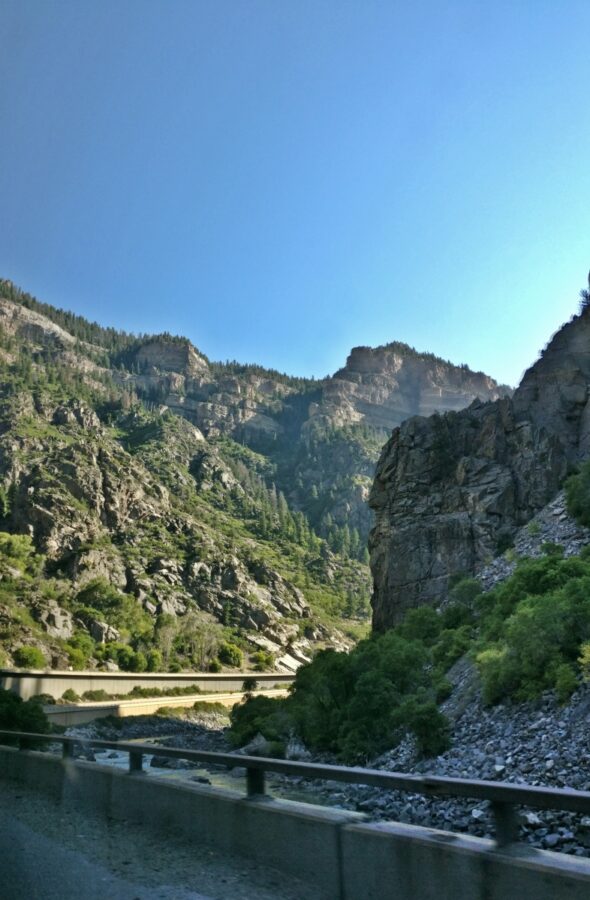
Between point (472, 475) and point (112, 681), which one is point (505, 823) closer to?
point (472, 475)

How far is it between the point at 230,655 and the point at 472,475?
63.9 meters

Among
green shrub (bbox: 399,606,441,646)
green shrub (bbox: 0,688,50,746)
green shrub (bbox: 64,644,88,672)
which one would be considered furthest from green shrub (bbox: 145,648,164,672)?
green shrub (bbox: 0,688,50,746)

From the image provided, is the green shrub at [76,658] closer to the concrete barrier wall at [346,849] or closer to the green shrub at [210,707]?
the green shrub at [210,707]

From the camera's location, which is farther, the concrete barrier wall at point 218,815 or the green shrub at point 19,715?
the green shrub at point 19,715

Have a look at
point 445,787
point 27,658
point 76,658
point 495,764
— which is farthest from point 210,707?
point 445,787

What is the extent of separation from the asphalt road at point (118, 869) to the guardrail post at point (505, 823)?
1.83 meters

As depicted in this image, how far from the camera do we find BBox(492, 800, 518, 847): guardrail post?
484 centimetres

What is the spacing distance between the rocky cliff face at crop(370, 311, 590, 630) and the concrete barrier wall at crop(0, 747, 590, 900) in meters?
65.2

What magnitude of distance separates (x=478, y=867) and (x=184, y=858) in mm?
3479

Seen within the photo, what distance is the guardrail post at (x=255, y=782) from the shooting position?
23.5ft

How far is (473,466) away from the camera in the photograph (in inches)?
3017

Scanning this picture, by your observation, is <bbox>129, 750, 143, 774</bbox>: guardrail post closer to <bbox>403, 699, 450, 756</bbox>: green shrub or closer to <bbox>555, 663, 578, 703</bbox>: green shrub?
<bbox>555, 663, 578, 703</bbox>: green shrub

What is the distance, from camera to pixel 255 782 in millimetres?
7227

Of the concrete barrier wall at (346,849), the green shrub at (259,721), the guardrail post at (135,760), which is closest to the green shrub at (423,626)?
the green shrub at (259,721)
